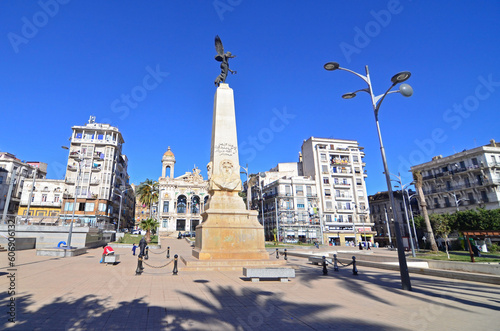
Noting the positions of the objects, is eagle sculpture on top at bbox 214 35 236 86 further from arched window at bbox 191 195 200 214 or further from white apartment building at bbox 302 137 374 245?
arched window at bbox 191 195 200 214

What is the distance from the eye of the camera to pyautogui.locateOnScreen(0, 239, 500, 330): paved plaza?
486 centimetres

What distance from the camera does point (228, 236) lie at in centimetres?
1292

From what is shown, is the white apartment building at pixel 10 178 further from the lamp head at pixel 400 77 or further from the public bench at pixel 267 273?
the lamp head at pixel 400 77

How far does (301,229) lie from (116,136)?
136 feet

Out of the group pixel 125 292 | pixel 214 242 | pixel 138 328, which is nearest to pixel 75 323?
pixel 138 328

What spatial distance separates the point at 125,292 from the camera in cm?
718

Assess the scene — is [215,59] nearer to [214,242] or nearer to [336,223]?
[214,242]

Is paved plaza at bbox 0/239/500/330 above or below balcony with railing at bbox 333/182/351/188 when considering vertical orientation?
below

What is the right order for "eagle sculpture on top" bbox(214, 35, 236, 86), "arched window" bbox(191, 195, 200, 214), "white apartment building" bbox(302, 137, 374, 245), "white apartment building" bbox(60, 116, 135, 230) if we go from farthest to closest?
"arched window" bbox(191, 195, 200, 214), "white apartment building" bbox(302, 137, 374, 245), "white apartment building" bbox(60, 116, 135, 230), "eagle sculpture on top" bbox(214, 35, 236, 86)

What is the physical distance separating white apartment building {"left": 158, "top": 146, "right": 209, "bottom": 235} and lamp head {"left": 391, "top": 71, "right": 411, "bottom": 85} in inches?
2295

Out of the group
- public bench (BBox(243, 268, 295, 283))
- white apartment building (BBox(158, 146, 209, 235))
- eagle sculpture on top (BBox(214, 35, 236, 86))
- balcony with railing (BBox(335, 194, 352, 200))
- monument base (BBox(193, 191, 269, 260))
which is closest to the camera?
public bench (BBox(243, 268, 295, 283))

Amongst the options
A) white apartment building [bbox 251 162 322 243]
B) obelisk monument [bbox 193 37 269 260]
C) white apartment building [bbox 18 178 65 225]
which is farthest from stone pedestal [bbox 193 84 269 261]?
white apartment building [bbox 18 178 65 225]

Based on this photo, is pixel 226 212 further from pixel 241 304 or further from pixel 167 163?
pixel 167 163

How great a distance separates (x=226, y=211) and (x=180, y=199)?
59.8 metres
